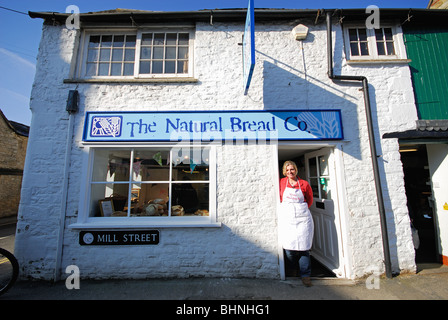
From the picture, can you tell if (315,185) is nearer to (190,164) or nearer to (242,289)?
(242,289)

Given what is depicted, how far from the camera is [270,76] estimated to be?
405 centimetres

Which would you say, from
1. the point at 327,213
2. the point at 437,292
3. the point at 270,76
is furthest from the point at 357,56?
the point at 437,292

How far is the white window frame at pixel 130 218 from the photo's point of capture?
11.8ft

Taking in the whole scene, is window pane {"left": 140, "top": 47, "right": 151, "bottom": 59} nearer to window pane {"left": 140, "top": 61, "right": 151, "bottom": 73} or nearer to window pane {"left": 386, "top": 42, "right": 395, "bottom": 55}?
window pane {"left": 140, "top": 61, "right": 151, "bottom": 73}

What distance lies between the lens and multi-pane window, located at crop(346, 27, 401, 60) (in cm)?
416

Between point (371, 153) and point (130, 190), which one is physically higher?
point (371, 153)

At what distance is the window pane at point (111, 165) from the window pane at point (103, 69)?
1.77 metres

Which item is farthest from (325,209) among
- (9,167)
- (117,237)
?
(9,167)

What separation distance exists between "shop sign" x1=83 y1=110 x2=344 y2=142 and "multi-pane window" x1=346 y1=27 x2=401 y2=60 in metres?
1.59

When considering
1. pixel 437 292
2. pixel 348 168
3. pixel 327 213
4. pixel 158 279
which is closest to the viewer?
pixel 437 292

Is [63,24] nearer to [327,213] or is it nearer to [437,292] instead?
[327,213]

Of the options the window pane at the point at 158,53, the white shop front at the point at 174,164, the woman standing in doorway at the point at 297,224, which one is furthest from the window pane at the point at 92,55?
the woman standing in doorway at the point at 297,224

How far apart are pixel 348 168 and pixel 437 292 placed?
224 centimetres

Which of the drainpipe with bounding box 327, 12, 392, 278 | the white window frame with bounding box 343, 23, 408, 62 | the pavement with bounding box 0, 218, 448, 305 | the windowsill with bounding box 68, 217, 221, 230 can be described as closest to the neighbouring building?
the pavement with bounding box 0, 218, 448, 305
